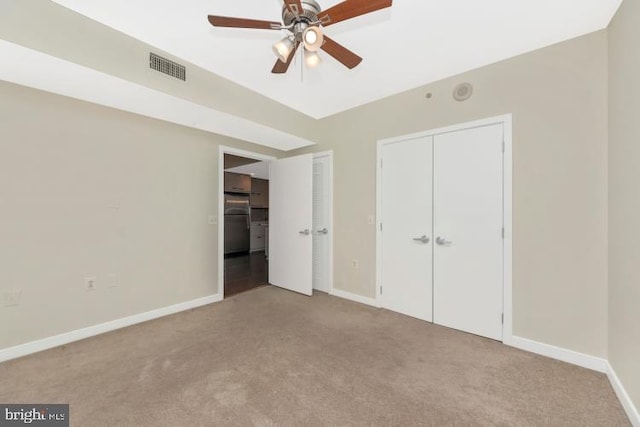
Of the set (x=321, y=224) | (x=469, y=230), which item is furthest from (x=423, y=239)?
(x=321, y=224)

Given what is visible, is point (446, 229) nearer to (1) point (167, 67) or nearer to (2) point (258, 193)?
(1) point (167, 67)

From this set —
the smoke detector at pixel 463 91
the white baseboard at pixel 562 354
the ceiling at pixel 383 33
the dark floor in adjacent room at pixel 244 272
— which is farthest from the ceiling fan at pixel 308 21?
the dark floor in adjacent room at pixel 244 272

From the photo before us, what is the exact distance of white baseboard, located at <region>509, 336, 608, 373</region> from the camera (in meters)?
1.90

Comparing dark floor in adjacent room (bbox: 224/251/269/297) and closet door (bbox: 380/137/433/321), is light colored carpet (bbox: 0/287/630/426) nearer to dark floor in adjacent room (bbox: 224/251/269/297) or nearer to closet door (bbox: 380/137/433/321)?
closet door (bbox: 380/137/433/321)

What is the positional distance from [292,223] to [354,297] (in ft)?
4.66

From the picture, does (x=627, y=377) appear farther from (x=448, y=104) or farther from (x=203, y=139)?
(x=203, y=139)

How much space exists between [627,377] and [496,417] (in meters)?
0.89

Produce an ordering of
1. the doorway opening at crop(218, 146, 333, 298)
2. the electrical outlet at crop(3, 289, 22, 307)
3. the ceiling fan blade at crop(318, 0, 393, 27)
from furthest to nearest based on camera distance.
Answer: the doorway opening at crop(218, 146, 333, 298), the electrical outlet at crop(3, 289, 22, 307), the ceiling fan blade at crop(318, 0, 393, 27)

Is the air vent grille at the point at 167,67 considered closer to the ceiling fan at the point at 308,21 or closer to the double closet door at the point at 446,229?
the ceiling fan at the point at 308,21

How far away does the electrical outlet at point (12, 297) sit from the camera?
6.62ft

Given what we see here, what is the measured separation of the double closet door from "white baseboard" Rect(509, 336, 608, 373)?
172mm

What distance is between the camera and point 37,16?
64.1 inches

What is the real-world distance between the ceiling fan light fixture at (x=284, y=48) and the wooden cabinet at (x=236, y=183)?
504cm

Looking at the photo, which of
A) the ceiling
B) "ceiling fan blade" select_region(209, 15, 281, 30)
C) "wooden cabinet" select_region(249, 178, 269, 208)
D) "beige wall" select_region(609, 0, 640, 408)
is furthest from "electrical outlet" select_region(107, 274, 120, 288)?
"wooden cabinet" select_region(249, 178, 269, 208)
